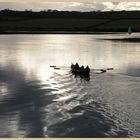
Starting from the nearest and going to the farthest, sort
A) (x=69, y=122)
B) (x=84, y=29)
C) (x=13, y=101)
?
(x=69, y=122)
(x=13, y=101)
(x=84, y=29)

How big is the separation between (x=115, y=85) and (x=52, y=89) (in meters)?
4.81

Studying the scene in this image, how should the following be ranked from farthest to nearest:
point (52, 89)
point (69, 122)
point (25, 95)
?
point (52, 89) < point (25, 95) < point (69, 122)

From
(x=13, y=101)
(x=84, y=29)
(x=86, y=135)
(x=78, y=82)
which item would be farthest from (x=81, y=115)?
(x=84, y=29)

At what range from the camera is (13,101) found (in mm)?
22984

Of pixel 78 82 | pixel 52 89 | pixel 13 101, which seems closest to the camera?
pixel 13 101

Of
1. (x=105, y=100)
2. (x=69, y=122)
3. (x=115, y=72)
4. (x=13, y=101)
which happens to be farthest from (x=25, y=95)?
(x=115, y=72)

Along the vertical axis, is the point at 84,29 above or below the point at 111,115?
above

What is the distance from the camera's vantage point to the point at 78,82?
30812mm

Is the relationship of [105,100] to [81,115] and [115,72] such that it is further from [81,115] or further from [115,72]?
[115,72]

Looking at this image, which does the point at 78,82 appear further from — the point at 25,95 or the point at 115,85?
the point at 25,95

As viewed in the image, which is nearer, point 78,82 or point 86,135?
point 86,135

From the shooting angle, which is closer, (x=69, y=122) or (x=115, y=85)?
(x=69, y=122)

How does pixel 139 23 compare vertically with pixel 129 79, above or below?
above

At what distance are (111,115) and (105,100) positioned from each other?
357 cm
